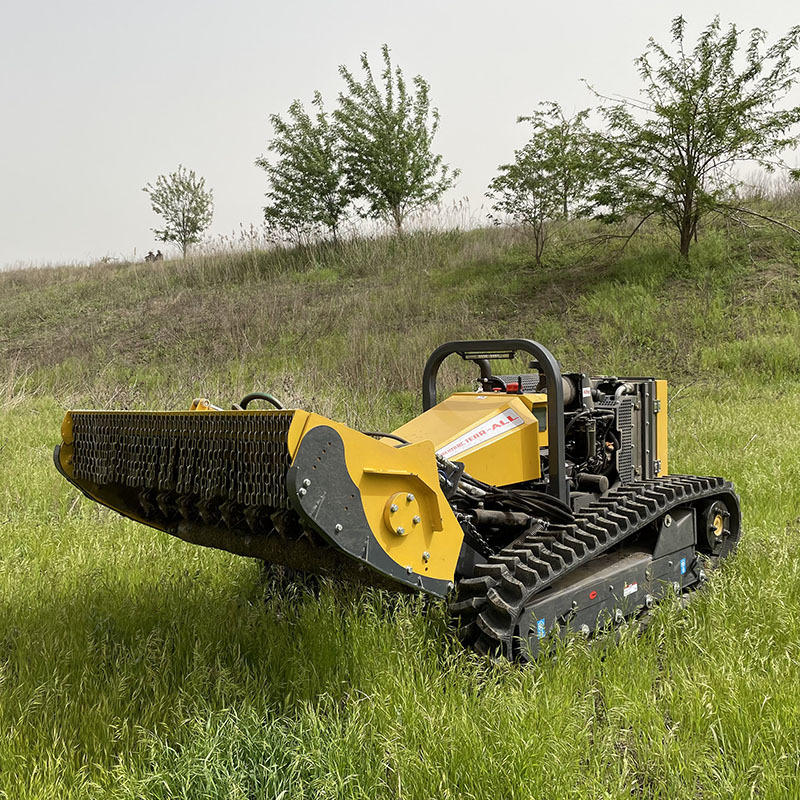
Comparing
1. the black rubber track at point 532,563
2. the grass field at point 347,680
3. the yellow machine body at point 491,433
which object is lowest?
the grass field at point 347,680

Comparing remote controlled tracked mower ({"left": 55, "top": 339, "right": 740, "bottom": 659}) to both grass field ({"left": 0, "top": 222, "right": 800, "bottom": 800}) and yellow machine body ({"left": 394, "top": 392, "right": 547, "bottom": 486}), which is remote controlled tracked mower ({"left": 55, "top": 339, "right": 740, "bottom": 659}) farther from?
grass field ({"left": 0, "top": 222, "right": 800, "bottom": 800})

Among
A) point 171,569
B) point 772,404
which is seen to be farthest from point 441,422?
point 772,404

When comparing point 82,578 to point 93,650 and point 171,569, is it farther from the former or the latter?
point 93,650

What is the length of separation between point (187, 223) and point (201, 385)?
82.5 feet

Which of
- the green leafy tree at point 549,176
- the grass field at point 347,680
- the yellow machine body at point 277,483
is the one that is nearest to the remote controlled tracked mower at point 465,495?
the yellow machine body at point 277,483

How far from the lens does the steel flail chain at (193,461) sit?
8.45 feet

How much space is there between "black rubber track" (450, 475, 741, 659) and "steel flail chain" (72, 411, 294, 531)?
35.9 inches

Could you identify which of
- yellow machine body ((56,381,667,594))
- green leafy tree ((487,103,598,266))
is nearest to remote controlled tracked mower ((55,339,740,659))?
yellow machine body ((56,381,667,594))

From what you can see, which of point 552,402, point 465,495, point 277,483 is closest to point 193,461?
point 277,483

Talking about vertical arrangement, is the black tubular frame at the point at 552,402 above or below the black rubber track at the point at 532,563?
above

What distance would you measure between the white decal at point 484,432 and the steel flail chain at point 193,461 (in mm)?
1099

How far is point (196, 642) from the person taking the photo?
3.51 meters

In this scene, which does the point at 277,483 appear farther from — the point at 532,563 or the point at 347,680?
the point at 532,563

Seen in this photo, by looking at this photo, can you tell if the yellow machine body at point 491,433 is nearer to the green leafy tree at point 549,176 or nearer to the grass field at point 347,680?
the grass field at point 347,680
